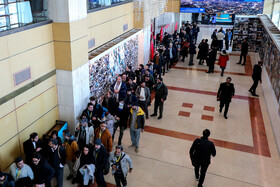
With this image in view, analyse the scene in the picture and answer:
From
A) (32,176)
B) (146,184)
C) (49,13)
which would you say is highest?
(49,13)

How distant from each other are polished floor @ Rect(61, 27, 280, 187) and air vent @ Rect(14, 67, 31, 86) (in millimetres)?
2871

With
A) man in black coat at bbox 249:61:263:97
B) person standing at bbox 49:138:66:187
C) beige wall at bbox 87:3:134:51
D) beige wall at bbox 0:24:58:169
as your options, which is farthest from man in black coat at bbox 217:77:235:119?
person standing at bbox 49:138:66:187

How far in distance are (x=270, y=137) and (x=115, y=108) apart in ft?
15.4

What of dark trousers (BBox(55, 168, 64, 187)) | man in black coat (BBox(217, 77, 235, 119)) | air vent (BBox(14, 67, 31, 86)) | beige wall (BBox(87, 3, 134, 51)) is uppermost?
beige wall (BBox(87, 3, 134, 51))

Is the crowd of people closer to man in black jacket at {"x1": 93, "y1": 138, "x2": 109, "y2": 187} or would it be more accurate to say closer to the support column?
man in black jacket at {"x1": 93, "y1": 138, "x2": 109, "y2": 187}

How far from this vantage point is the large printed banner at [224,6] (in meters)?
17.9

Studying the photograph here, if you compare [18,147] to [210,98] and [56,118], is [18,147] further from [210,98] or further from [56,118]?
[210,98]

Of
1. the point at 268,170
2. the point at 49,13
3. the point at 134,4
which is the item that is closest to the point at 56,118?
the point at 49,13

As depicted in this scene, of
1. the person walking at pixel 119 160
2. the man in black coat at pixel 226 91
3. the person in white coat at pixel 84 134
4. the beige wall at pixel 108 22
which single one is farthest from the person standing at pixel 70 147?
the man in black coat at pixel 226 91

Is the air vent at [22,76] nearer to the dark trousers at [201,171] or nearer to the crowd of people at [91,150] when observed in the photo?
the crowd of people at [91,150]

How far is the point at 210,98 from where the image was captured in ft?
36.7

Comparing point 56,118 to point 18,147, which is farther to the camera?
point 56,118

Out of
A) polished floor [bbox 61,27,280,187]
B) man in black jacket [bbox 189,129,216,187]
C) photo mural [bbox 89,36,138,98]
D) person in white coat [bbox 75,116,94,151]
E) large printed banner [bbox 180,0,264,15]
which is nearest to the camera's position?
man in black jacket [bbox 189,129,216,187]

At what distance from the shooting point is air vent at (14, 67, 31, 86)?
587 cm
